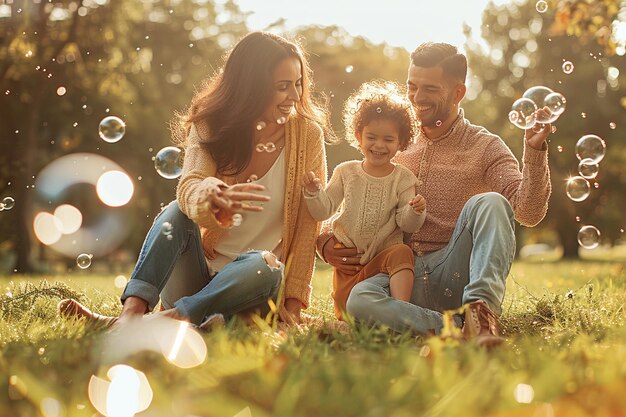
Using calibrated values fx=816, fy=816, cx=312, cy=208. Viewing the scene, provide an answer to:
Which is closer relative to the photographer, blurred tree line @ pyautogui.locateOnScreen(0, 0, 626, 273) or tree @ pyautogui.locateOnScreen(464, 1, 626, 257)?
blurred tree line @ pyautogui.locateOnScreen(0, 0, 626, 273)

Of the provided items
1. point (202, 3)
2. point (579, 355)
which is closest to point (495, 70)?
point (202, 3)

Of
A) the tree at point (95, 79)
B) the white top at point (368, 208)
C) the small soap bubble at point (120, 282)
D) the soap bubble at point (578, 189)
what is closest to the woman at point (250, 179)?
the white top at point (368, 208)

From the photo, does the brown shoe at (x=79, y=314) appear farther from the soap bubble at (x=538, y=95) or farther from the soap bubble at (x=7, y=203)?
the soap bubble at (x=538, y=95)

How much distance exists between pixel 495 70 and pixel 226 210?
22.7 metres

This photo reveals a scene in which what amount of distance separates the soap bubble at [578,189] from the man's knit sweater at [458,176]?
2.46ft

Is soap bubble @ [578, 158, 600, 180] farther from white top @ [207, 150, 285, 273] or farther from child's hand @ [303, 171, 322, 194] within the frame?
white top @ [207, 150, 285, 273]

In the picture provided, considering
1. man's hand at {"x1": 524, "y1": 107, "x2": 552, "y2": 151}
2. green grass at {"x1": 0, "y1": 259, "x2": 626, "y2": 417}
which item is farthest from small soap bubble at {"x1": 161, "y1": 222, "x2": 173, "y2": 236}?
man's hand at {"x1": 524, "y1": 107, "x2": 552, "y2": 151}

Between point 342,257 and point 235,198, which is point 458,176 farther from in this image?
point 235,198

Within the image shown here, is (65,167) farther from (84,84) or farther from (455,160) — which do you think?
(455,160)

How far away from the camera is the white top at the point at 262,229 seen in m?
3.73

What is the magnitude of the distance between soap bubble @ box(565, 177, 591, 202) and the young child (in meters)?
1.12

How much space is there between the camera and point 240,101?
3.80 m

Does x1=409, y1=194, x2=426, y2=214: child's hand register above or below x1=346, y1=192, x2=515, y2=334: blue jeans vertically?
above

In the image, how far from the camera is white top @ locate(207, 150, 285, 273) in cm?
373
